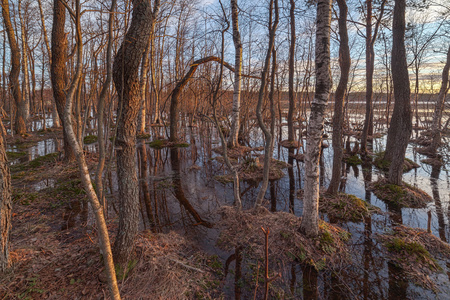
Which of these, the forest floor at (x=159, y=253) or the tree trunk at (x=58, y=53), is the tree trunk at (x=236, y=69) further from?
the forest floor at (x=159, y=253)

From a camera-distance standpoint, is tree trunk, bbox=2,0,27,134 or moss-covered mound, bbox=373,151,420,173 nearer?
moss-covered mound, bbox=373,151,420,173

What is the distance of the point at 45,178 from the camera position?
681 centimetres

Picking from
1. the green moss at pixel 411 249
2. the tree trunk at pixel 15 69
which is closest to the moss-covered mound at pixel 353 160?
the green moss at pixel 411 249

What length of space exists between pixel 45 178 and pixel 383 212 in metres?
9.56

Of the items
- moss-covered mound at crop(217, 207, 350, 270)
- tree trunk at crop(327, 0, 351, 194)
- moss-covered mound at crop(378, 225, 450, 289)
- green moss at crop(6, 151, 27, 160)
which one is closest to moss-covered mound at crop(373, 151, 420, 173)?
tree trunk at crop(327, 0, 351, 194)

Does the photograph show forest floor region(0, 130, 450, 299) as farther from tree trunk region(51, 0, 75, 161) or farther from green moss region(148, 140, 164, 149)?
green moss region(148, 140, 164, 149)

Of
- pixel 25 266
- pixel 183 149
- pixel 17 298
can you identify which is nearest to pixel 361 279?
pixel 17 298

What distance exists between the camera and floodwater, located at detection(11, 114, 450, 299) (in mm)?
3072

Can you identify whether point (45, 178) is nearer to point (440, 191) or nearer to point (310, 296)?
point (310, 296)

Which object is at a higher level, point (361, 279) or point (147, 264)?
point (147, 264)

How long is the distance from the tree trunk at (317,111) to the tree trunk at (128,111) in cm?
252

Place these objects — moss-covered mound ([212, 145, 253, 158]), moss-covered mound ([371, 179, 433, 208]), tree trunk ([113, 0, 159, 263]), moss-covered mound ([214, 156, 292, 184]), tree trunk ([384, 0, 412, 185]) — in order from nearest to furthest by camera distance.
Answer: tree trunk ([113, 0, 159, 263]), moss-covered mound ([371, 179, 433, 208]), tree trunk ([384, 0, 412, 185]), moss-covered mound ([214, 156, 292, 184]), moss-covered mound ([212, 145, 253, 158])

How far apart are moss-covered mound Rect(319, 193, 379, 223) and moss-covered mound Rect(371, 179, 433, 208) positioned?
96 centimetres

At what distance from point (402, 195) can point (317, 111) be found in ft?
14.6
